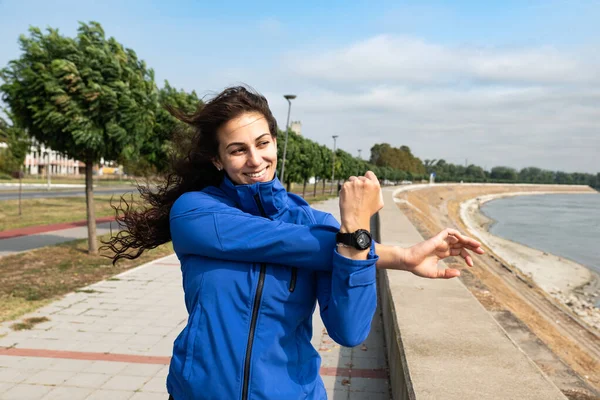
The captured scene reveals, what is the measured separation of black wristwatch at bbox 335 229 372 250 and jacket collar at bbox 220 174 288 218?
0.29 metres

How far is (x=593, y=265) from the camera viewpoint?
26609mm

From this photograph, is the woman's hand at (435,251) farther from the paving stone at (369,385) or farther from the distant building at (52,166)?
the distant building at (52,166)

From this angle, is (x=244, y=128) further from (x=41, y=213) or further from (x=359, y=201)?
(x=41, y=213)

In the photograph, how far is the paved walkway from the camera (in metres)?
4.30

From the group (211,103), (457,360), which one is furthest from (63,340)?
(211,103)

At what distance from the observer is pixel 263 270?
1414 mm

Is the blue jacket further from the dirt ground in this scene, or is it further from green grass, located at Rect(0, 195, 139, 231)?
green grass, located at Rect(0, 195, 139, 231)

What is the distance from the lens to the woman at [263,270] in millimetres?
1340

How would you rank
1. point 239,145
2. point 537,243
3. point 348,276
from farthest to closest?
1. point 537,243
2. point 239,145
3. point 348,276

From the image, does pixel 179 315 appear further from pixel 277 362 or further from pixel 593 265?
pixel 593 265

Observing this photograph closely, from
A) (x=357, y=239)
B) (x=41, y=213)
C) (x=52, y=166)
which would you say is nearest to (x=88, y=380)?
(x=357, y=239)

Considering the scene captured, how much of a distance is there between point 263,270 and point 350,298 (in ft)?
0.81

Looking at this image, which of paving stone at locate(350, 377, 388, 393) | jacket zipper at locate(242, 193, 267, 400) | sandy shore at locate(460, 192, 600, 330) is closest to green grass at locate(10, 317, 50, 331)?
paving stone at locate(350, 377, 388, 393)

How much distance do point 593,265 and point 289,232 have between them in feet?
96.0
